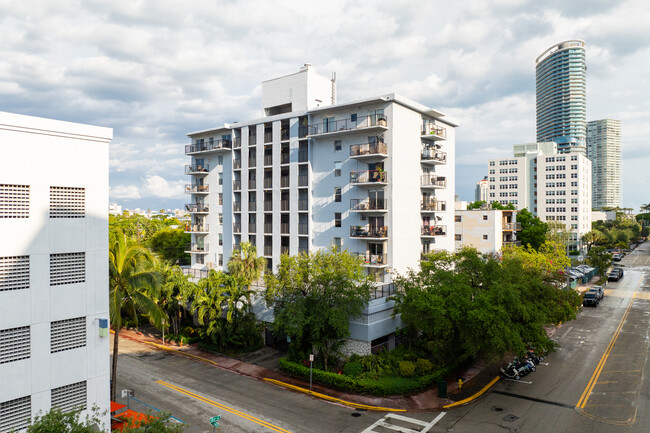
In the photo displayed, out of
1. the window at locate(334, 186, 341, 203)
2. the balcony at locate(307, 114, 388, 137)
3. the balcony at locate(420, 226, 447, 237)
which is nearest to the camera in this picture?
the balcony at locate(307, 114, 388, 137)

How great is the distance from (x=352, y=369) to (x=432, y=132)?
2706 cm

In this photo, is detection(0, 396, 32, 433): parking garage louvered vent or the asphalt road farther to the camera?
the asphalt road

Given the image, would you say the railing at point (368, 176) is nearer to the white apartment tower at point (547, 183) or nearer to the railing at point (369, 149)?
the railing at point (369, 149)

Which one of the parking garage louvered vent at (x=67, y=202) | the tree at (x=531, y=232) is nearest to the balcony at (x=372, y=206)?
the parking garage louvered vent at (x=67, y=202)

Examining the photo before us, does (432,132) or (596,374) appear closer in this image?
(596,374)

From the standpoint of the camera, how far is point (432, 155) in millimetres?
44125

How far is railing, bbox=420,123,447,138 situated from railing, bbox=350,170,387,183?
8538 millimetres

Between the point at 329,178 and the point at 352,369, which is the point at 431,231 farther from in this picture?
the point at 352,369

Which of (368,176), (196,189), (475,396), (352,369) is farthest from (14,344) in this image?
(196,189)

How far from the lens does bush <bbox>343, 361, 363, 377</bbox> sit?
27.3m

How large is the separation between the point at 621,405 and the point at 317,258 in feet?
67.4

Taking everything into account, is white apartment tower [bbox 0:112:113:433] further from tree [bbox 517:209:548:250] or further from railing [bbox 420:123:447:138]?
tree [bbox 517:209:548:250]

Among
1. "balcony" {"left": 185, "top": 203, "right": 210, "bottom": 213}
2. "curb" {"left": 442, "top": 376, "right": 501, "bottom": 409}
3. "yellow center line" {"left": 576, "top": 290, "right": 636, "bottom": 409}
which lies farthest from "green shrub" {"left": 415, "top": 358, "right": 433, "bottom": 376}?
"balcony" {"left": 185, "top": 203, "right": 210, "bottom": 213}

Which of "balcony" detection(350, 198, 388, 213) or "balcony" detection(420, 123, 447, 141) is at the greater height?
"balcony" detection(420, 123, 447, 141)
